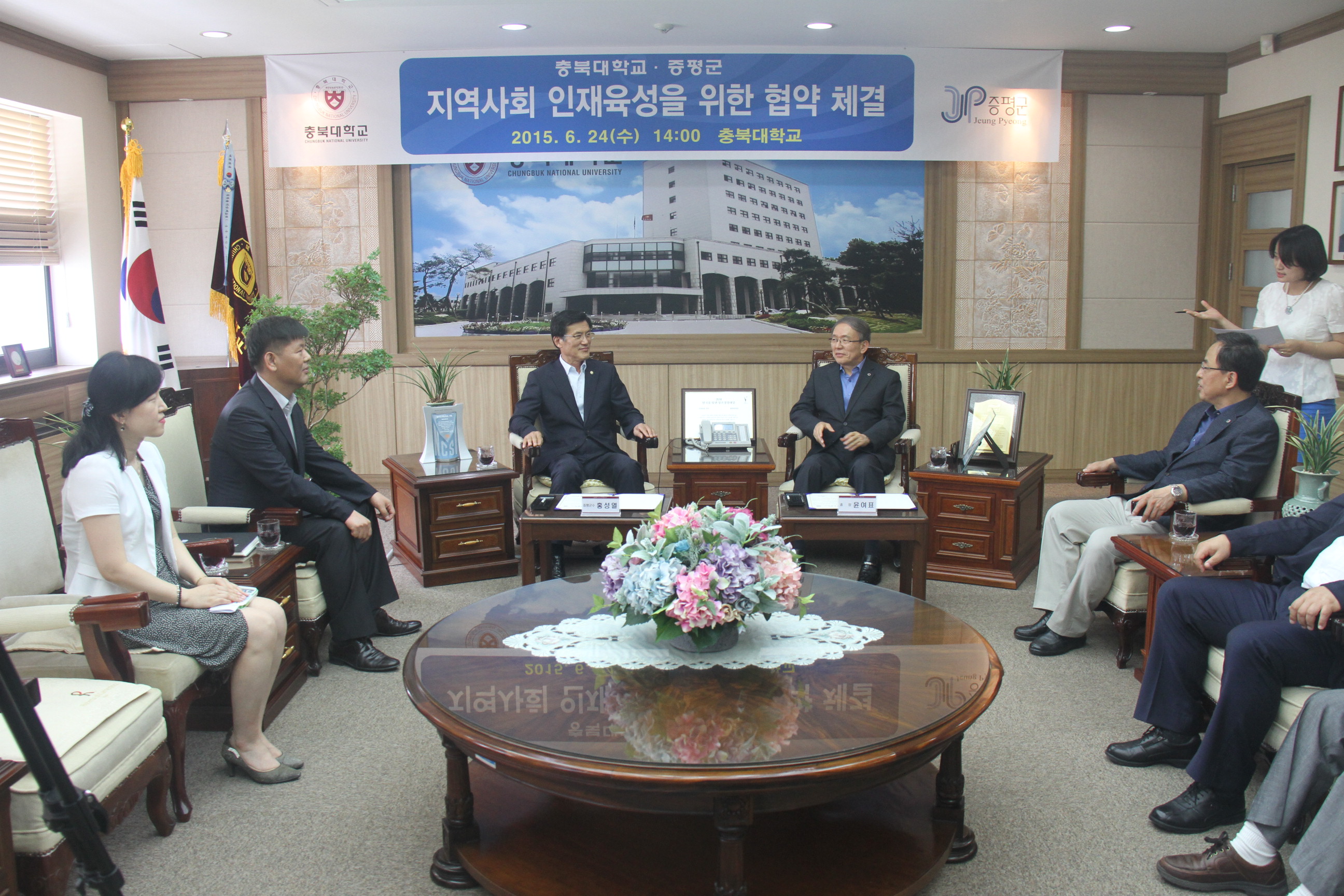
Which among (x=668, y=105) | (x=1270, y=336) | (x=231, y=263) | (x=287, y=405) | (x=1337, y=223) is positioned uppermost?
(x=668, y=105)

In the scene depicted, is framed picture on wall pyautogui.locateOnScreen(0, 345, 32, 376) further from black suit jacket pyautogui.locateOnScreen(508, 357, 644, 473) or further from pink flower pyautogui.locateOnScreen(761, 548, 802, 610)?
pink flower pyautogui.locateOnScreen(761, 548, 802, 610)

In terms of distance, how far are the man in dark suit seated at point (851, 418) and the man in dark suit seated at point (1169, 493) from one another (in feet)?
3.35

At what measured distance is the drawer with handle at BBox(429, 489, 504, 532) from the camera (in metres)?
4.74

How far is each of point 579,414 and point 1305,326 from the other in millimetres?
3440

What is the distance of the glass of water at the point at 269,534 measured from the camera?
11.5 feet

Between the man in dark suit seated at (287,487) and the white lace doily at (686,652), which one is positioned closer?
the white lace doily at (686,652)

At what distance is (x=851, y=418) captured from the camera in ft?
17.0

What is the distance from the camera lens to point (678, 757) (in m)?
2.04

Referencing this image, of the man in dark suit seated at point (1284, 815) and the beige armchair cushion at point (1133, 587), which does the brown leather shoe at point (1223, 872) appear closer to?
the man in dark suit seated at point (1284, 815)

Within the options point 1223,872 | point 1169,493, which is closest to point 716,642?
point 1223,872

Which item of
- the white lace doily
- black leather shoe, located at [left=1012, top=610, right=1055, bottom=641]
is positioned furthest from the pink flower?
black leather shoe, located at [left=1012, top=610, right=1055, bottom=641]

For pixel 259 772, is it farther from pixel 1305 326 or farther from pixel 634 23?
pixel 1305 326

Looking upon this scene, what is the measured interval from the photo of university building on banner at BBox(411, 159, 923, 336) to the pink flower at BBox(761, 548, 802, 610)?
14.2ft

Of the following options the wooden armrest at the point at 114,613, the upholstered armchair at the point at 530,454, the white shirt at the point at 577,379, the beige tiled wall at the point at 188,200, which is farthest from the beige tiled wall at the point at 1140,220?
the wooden armrest at the point at 114,613
